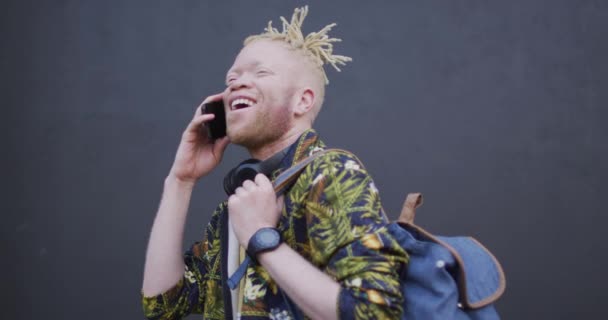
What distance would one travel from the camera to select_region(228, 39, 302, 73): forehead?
1.41 metres

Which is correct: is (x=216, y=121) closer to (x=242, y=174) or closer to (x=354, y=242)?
(x=242, y=174)

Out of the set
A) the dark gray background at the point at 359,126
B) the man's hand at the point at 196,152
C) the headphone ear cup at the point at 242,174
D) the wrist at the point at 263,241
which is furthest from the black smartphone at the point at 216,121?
the dark gray background at the point at 359,126

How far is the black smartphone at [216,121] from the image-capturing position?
145 centimetres

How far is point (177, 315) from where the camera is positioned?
142 centimetres


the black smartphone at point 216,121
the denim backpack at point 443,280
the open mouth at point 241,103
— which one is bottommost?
the denim backpack at point 443,280

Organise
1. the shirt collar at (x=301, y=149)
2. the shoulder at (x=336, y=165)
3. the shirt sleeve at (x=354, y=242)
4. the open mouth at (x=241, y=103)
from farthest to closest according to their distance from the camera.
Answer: the open mouth at (x=241, y=103)
the shirt collar at (x=301, y=149)
the shoulder at (x=336, y=165)
the shirt sleeve at (x=354, y=242)

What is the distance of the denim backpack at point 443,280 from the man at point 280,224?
35mm

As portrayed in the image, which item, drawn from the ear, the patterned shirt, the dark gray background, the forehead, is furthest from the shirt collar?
the dark gray background

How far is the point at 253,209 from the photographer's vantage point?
1126 millimetres

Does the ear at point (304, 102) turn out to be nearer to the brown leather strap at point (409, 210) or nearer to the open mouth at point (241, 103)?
the open mouth at point (241, 103)

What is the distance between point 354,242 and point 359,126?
180cm

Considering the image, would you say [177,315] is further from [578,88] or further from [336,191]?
[578,88]

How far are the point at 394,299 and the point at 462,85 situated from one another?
202cm

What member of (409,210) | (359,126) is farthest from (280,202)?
(359,126)
